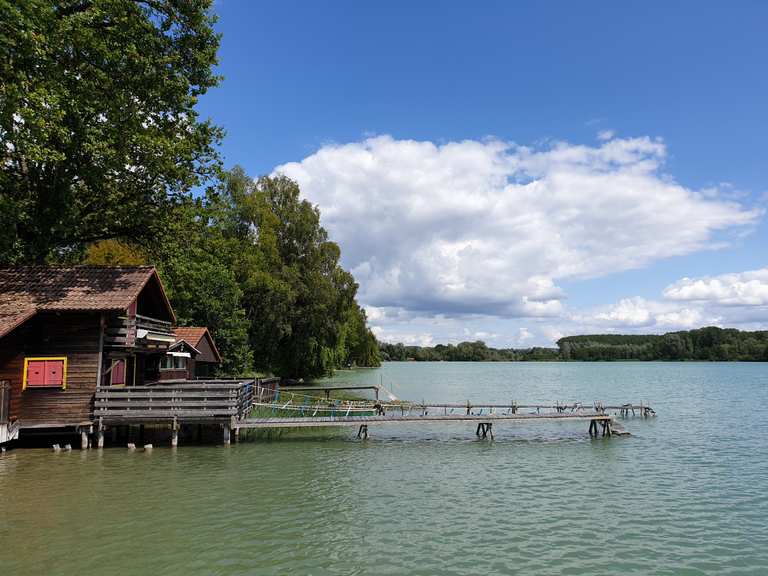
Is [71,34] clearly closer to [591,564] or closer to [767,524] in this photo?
[591,564]

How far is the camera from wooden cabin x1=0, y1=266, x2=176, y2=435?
62.6 feet

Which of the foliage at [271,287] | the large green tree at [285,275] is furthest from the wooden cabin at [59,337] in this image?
the large green tree at [285,275]

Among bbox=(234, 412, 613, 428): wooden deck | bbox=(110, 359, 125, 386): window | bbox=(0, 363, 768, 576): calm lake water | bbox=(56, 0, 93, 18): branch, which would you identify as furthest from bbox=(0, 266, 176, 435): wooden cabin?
bbox=(56, 0, 93, 18): branch

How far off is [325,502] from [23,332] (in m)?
13.8

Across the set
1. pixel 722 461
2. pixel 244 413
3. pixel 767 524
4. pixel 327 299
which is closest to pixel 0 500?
pixel 244 413

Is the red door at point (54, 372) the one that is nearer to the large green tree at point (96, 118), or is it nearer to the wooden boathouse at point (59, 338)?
the wooden boathouse at point (59, 338)

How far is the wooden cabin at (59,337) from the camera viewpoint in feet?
62.6

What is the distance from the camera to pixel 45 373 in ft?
63.9

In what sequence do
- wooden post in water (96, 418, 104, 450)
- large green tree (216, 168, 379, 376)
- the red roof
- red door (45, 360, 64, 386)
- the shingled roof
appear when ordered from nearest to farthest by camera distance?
the shingled roof, red door (45, 360, 64, 386), wooden post in water (96, 418, 104, 450), the red roof, large green tree (216, 168, 379, 376)

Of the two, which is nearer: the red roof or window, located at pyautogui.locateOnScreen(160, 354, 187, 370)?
window, located at pyautogui.locateOnScreen(160, 354, 187, 370)

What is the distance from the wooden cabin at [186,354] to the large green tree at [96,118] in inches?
357

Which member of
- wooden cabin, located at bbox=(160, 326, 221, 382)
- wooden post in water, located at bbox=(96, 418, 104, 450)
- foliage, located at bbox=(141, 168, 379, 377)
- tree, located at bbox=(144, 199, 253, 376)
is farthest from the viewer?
foliage, located at bbox=(141, 168, 379, 377)

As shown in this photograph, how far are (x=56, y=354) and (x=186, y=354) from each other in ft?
42.4

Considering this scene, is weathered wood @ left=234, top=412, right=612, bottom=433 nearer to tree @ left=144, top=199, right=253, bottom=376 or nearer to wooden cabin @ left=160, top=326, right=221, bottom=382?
wooden cabin @ left=160, top=326, right=221, bottom=382
